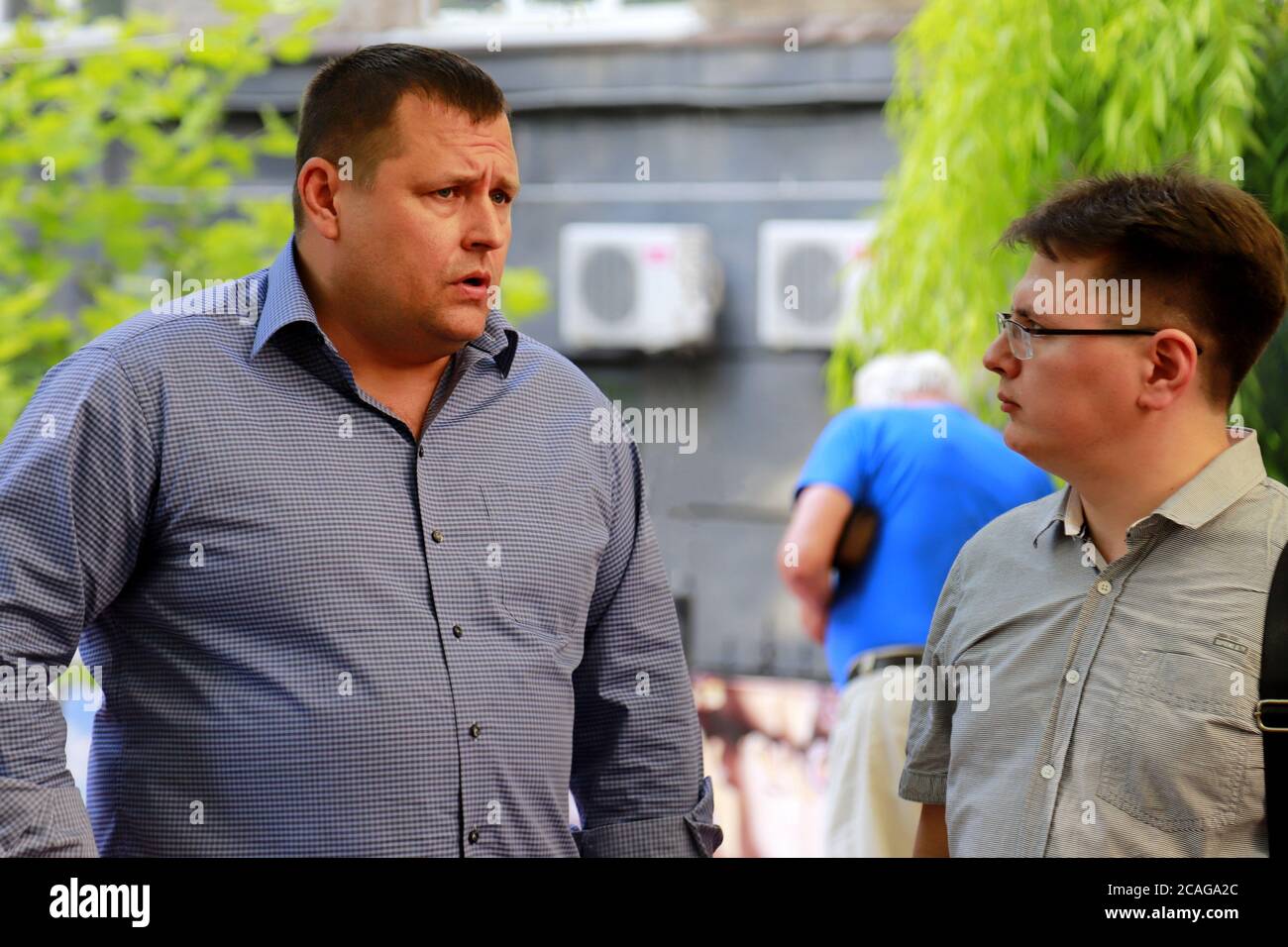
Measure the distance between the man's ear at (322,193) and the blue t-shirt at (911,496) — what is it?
6.17 ft

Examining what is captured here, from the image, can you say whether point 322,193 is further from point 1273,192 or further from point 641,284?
point 641,284

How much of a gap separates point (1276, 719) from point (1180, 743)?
104mm

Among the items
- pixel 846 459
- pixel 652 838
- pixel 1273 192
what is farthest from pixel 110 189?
pixel 652 838

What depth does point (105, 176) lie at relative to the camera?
786cm

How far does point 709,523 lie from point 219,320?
19.4ft

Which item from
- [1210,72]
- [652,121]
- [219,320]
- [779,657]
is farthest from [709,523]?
Result: [219,320]

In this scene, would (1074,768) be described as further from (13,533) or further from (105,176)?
(105,176)

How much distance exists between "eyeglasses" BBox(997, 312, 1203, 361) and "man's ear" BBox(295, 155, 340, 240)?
86 centimetres

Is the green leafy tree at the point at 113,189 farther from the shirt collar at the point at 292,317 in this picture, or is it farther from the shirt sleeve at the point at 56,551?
the shirt sleeve at the point at 56,551

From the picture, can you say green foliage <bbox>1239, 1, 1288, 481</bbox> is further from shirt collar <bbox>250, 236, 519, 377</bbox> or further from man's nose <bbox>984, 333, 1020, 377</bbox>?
shirt collar <bbox>250, 236, 519, 377</bbox>

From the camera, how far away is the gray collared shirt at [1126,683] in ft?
5.72

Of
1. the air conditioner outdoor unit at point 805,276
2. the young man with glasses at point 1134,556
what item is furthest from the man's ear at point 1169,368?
the air conditioner outdoor unit at point 805,276

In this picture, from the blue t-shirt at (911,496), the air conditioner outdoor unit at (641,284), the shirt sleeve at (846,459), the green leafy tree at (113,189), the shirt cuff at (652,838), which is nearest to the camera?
the shirt cuff at (652,838)

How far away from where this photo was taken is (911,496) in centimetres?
366
